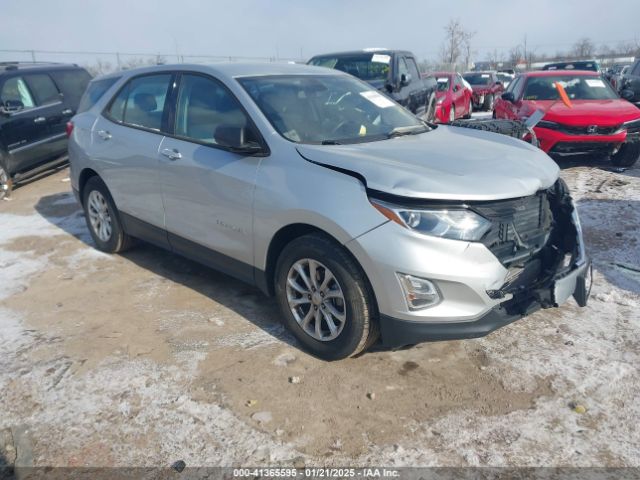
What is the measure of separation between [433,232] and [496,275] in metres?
0.43

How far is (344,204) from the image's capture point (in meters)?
2.99

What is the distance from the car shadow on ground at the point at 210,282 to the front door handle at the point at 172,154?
1.14 metres

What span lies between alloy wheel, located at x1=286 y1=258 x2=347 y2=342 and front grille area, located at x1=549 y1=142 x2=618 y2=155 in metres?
6.03

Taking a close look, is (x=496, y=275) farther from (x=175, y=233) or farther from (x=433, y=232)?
(x=175, y=233)

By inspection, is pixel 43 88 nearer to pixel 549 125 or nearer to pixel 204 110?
pixel 204 110

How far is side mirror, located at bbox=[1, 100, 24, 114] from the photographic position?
790 cm

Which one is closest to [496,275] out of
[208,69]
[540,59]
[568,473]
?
[568,473]

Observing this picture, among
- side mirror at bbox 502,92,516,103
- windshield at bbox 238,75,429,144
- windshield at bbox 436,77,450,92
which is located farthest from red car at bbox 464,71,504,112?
windshield at bbox 238,75,429,144

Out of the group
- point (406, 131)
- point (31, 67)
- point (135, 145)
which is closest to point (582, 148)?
point (406, 131)

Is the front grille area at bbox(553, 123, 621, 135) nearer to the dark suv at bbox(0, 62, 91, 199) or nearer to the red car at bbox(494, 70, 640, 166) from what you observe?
the red car at bbox(494, 70, 640, 166)

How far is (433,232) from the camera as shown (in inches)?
110

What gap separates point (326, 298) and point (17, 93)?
7.40 metres

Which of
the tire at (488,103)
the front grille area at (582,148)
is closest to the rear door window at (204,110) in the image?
the front grille area at (582,148)

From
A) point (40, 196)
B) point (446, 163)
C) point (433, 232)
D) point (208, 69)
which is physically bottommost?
point (40, 196)
